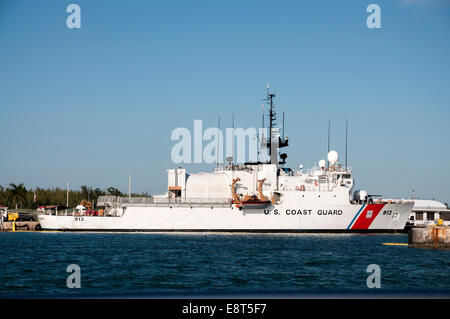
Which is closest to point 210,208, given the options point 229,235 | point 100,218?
point 229,235

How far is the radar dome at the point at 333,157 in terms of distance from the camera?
166 ft

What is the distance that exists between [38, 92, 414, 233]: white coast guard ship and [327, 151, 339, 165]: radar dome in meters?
0.39

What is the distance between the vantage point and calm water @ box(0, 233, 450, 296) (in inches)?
726

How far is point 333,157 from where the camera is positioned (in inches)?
1992

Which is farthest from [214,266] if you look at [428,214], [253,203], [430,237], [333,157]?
[428,214]

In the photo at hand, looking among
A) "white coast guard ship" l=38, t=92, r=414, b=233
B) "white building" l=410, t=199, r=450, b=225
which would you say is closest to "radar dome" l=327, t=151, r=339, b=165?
"white coast guard ship" l=38, t=92, r=414, b=233

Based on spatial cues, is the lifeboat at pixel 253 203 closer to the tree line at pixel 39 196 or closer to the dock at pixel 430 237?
the dock at pixel 430 237

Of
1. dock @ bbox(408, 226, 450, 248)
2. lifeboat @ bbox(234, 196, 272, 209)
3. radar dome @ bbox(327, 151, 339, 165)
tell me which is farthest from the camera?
radar dome @ bbox(327, 151, 339, 165)

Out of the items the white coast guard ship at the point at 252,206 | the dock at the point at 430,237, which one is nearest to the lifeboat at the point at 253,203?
the white coast guard ship at the point at 252,206

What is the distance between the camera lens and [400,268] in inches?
938

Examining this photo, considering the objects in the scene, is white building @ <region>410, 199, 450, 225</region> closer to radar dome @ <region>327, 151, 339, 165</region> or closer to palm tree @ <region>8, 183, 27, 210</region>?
radar dome @ <region>327, 151, 339, 165</region>

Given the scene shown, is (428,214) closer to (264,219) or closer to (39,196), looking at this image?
(264,219)
